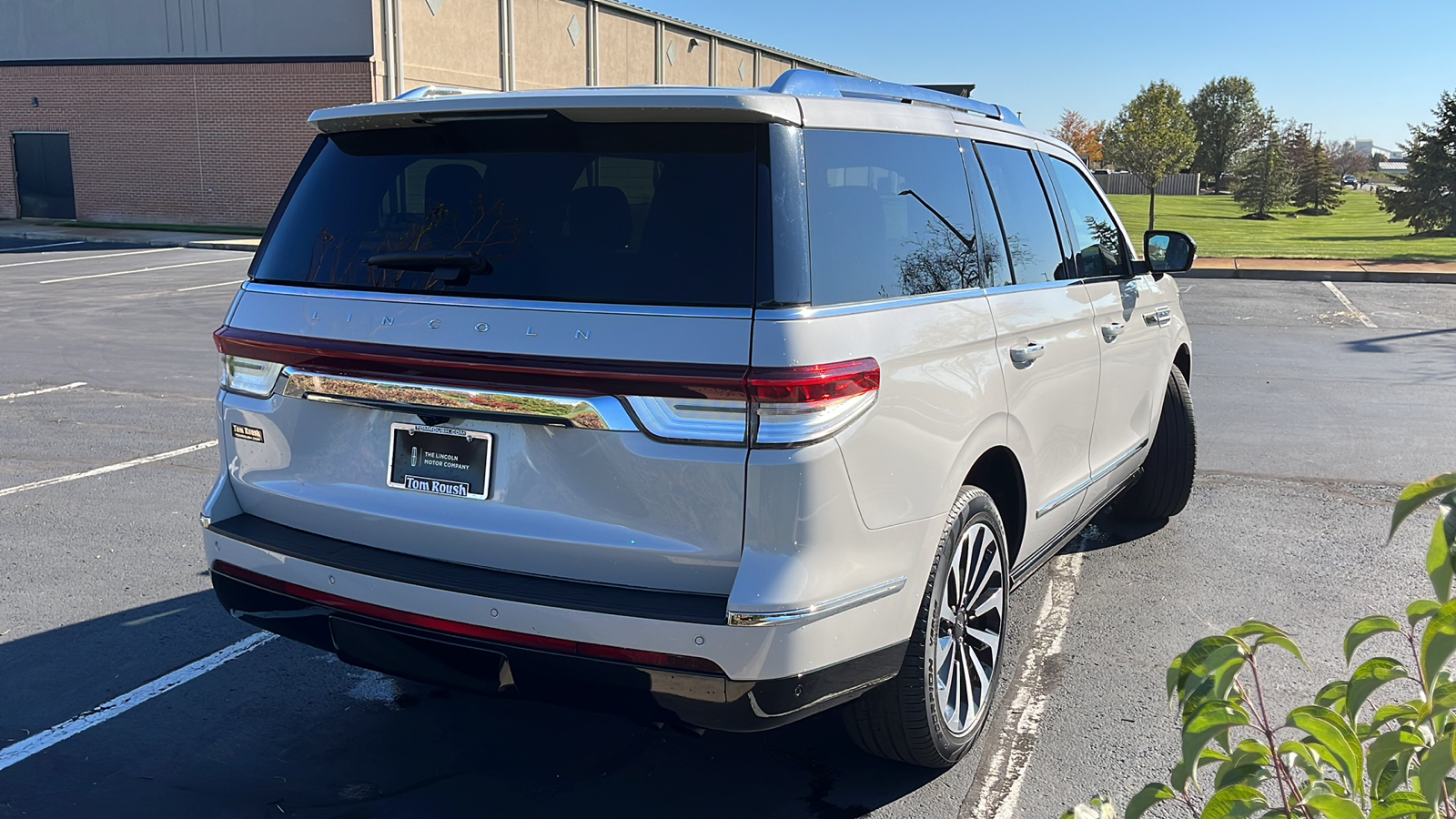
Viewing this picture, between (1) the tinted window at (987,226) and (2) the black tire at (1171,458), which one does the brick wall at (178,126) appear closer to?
(2) the black tire at (1171,458)

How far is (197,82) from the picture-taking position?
30891 millimetres

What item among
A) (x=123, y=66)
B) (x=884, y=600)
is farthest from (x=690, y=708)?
(x=123, y=66)

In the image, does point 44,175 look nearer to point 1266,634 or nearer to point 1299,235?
point 1299,235

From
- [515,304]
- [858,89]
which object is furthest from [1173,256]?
[515,304]

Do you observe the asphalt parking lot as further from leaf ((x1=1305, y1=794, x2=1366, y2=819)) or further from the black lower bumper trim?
leaf ((x1=1305, y1=794, x2=1366, y2=819))

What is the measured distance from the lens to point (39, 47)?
3200cm

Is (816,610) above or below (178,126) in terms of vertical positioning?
below

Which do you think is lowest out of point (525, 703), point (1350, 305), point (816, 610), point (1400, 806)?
point (525, 703)

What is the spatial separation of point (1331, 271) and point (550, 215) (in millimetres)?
21094

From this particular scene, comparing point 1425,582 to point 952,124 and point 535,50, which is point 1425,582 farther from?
point 535,50

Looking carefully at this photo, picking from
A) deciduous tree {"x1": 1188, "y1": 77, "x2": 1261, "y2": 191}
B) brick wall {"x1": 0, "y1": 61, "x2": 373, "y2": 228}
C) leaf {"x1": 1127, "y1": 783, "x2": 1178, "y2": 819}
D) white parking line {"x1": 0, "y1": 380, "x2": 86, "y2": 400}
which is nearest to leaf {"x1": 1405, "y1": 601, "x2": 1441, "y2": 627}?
leaf {"x1": 1127, "y1": 783, "x2": 1178, "y2": 819}

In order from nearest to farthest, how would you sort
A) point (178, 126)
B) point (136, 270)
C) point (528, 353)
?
point (528, 353) → point (136, 270) → point (178, 126)

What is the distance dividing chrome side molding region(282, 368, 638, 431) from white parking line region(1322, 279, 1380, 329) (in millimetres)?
14170

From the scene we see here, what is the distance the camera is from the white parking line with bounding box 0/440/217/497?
6594 millimetres
